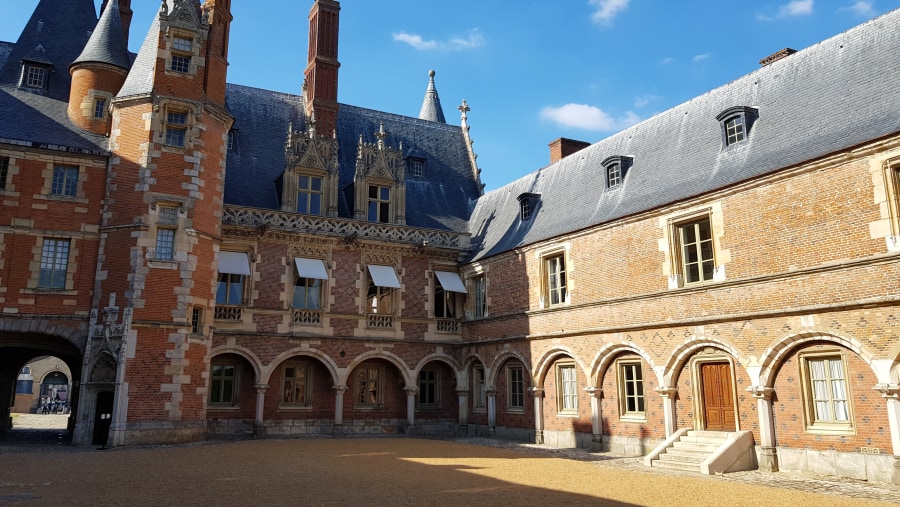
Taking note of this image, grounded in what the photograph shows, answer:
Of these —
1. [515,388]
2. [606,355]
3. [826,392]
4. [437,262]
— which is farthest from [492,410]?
[826,392]

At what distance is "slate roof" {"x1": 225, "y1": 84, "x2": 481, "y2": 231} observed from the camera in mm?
23828

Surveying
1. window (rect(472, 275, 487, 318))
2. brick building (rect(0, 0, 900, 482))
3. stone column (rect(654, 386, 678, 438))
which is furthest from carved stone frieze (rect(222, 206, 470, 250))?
stone column (rect(654, 386, 678, 438))

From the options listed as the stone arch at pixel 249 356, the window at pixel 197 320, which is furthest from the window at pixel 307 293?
the window at pixel 197 320

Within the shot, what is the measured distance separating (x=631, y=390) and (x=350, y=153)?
48.3 feet

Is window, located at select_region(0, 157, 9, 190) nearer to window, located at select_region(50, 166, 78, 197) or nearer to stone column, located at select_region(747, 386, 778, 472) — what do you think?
window, located at select_region(50, 166, 78, 197)

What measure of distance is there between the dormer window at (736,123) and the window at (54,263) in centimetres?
1796

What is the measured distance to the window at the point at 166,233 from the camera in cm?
1891

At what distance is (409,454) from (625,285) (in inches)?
278

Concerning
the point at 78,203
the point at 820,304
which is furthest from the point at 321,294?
the point at 820,304

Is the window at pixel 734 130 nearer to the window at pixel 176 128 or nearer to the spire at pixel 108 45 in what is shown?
the window at pixel 176 128

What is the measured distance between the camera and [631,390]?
1777cm

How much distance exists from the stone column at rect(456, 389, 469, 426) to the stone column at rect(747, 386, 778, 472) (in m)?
11.6

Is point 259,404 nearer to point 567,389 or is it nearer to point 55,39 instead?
point 567,389

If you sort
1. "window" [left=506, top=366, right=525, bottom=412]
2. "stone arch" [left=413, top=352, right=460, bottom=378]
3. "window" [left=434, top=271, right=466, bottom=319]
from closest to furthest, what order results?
"window" [left=506, top=366, right=525, bottom=412]
"stone arch" [left=413, top=352, right=460, bottom=378]
"window" [left=434, top=271, right=466, bottom=319]
